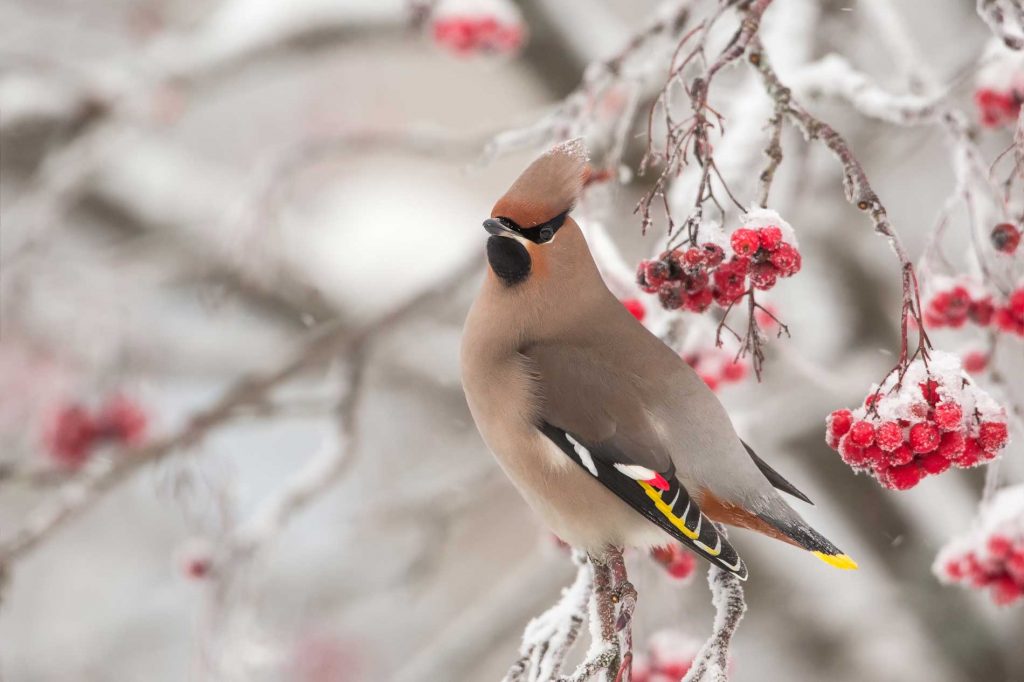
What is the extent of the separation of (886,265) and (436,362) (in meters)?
2.06

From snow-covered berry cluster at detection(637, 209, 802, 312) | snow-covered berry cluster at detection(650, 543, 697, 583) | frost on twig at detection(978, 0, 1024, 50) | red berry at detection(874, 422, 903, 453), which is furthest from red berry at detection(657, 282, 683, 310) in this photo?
snow-covered berry cluster at detection(650, 543, 697, 583)

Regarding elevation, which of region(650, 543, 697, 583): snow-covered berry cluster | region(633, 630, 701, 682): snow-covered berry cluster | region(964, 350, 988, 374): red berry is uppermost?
region(964, 350, 988, 374): red berry

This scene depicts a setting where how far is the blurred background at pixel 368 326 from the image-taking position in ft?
9.80

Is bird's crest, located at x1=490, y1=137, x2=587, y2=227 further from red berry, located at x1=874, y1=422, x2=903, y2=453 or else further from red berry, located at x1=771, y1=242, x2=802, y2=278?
red berry, located at x1=874, y1=422, x2=903, y2=453

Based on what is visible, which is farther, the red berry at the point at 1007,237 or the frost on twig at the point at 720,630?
the red berry at the point at 1007,237

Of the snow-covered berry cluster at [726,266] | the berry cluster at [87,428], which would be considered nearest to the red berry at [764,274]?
the snow-covered berry cluster at [726,266]

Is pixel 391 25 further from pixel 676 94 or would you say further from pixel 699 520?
pixel 699 520

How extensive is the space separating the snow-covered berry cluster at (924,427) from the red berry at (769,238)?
242 mm

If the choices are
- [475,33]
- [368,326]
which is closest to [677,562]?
[368,326]

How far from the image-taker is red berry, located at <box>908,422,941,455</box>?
1.58m

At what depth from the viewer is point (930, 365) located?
5.34 feet

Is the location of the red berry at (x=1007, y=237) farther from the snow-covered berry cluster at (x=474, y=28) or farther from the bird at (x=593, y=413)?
the snow-covered berry cluster at (x=474, y=28)

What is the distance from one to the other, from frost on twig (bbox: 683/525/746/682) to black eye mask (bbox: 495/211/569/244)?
0.63 m

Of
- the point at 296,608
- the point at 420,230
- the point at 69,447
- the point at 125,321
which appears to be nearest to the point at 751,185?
the point at 125,321
